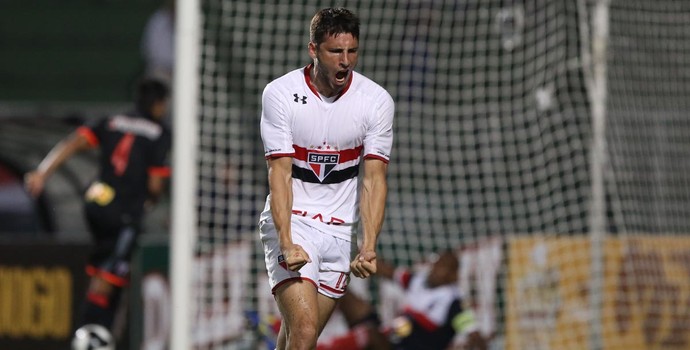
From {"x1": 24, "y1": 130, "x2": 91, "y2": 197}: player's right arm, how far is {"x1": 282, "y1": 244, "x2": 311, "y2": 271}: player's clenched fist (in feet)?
19.3

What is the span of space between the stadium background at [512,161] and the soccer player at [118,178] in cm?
29

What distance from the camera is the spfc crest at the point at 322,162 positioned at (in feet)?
23.7

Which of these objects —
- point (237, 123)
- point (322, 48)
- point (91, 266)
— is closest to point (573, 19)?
point (237, 123)

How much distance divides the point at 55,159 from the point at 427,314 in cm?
348

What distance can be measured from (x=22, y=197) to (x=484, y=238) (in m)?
4.31

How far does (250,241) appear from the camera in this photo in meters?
11.8

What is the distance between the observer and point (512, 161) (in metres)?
12.4

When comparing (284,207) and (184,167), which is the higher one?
(284,207)

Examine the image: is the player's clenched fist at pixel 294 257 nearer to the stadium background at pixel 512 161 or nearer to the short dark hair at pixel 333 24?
the short dark hair at pixel 333 24

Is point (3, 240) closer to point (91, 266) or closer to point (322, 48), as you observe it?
point (91, 266)

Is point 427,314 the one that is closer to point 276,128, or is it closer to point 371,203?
point 371,203

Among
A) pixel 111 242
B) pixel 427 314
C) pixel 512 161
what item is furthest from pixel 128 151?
pixel 512 161

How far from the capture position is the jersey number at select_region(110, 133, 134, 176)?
13.2 m

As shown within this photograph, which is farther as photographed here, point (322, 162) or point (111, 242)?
point (111, 242)
